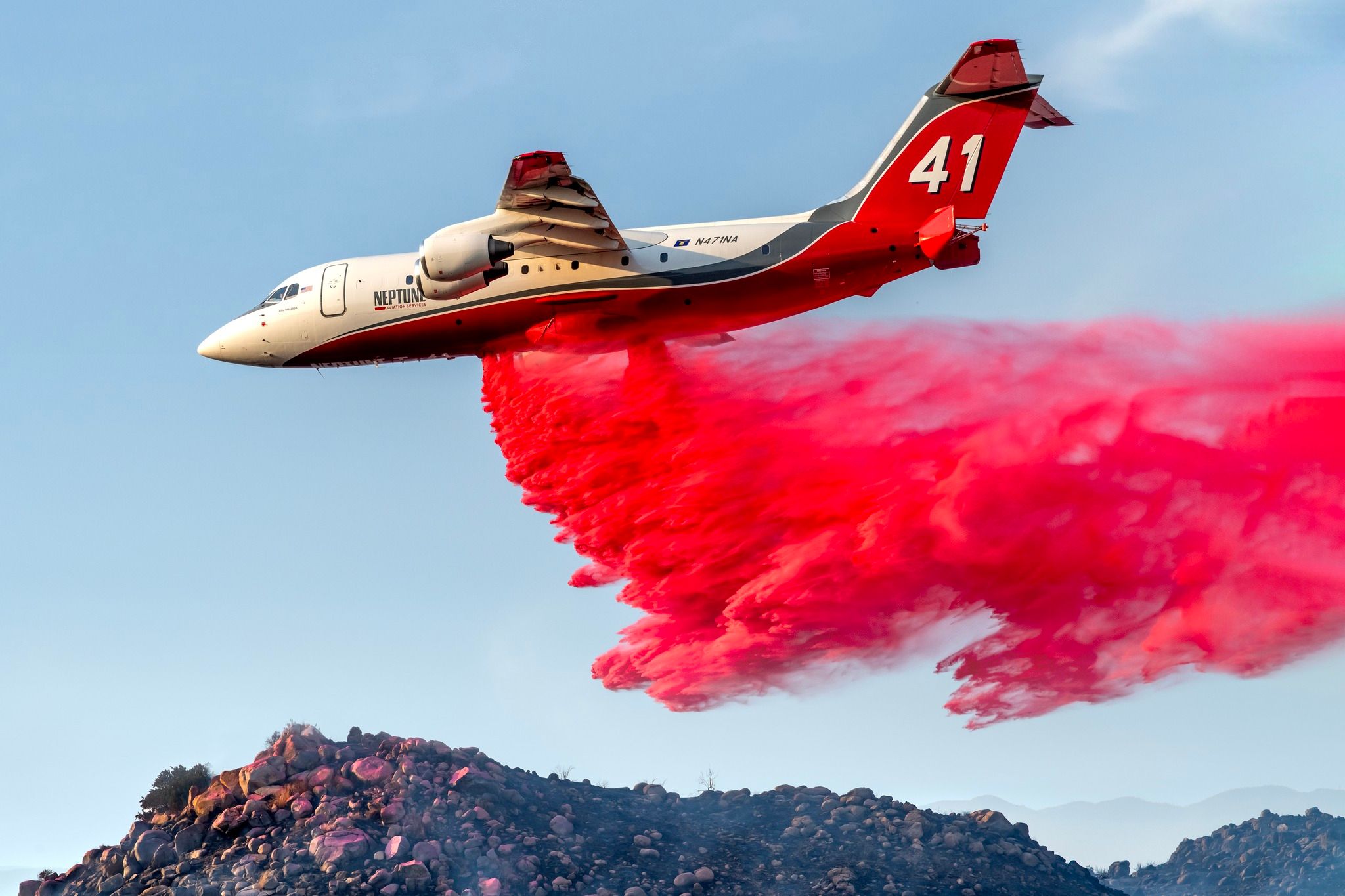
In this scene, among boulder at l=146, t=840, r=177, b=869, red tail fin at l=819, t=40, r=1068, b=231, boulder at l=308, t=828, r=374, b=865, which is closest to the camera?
boulder at l=308, t=828, r=374, b=865

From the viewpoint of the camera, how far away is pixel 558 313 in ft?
86.5

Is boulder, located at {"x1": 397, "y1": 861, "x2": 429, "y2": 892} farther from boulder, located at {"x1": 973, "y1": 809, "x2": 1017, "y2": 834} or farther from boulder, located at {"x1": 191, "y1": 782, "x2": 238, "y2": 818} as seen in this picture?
boulder, located at {"x1": 973, "y1": 809, "x2": 1017, "y2": 834}

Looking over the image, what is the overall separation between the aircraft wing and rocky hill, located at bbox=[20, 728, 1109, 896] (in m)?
11.2

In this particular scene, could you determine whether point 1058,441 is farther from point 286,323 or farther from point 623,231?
point 286,323

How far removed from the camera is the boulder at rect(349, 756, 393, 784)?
2748 cm

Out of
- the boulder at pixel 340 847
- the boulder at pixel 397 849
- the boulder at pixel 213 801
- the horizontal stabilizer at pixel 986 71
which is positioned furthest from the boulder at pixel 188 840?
the horizontal stabilizer at pixel 986 71

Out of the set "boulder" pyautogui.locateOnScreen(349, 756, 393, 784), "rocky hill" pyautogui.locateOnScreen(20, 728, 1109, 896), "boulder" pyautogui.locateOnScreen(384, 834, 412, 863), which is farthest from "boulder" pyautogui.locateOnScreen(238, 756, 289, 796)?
"boulder" pyautogui.locateOnScreen(384, 834, 412, 863)

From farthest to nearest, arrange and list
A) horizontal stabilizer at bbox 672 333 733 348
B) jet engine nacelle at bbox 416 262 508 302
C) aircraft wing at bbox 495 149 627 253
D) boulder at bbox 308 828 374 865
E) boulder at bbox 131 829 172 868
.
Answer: horizontal stabilizer at bbox 672 333 733 348 → boulder at bbox 131 829 172 868 → jet engine nacelle at bbox 416 262 508 302 → boulder at bbox 308 828 374 865 → aircraft wing at bbox 495 149 627 253

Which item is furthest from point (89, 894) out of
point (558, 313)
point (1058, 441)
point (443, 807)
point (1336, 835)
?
point (1336, 835)

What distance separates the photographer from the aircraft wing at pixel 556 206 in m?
24.4

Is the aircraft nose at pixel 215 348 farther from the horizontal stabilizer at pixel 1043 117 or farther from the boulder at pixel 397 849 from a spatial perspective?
the horizontal stabilizer at pixel 1043 117

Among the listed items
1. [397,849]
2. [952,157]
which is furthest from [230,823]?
[952,157]

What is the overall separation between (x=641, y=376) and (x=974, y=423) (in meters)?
6.76

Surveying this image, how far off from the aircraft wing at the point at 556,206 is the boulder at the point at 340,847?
39.0 ft
